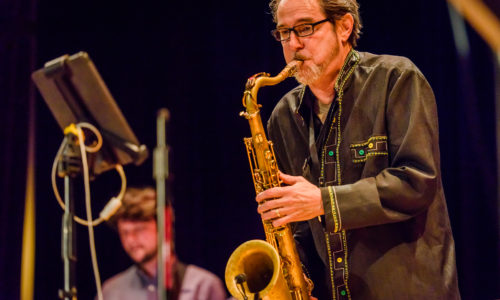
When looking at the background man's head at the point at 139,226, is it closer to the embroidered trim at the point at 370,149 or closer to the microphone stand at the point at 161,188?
the embroidered trim at the point at 370,149

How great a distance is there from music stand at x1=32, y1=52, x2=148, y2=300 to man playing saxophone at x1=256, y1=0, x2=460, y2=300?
1.91 feet

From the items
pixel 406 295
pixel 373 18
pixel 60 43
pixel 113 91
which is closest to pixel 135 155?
pixel 406 295

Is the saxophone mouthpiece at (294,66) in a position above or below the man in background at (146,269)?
above

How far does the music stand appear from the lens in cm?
196

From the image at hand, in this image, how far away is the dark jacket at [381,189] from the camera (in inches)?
79.4

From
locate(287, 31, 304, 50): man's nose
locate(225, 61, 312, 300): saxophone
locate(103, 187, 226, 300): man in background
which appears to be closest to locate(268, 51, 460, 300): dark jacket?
locate(225, 61, 312, 300): saxophone

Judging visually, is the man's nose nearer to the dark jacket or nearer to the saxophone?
the saxophone

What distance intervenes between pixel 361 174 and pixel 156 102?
279 cm

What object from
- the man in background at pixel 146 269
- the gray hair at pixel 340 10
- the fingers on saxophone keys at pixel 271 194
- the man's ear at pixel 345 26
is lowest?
the man in background at pixel 146 269

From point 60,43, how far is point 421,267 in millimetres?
3835

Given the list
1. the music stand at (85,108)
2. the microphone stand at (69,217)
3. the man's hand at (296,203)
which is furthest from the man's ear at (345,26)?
the microphone stand at (69,217)

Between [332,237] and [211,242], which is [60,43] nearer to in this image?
[211,242]

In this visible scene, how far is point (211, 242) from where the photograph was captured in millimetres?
4414

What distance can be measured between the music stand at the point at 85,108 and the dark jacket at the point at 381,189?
0.77 m
